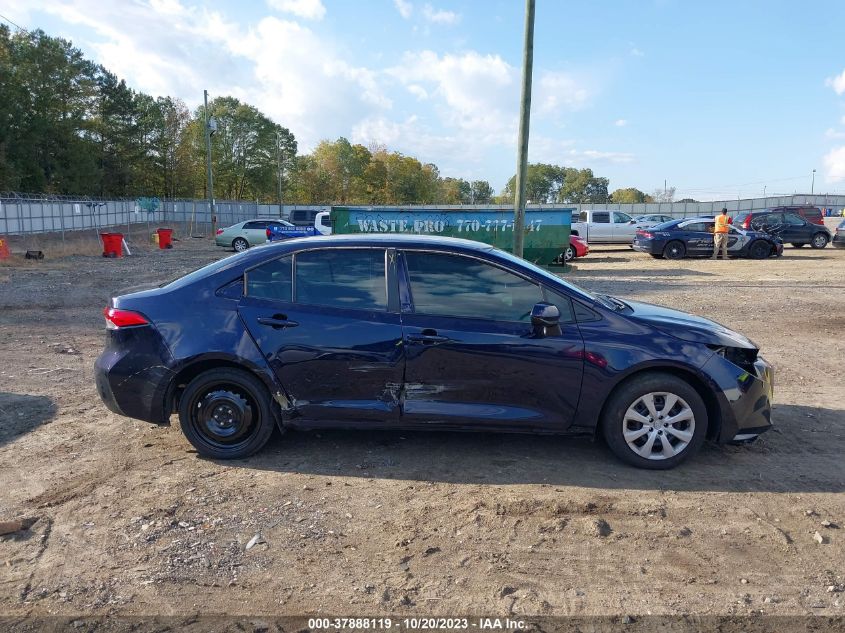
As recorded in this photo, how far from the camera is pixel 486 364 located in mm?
4418

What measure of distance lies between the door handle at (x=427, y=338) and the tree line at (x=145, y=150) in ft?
186

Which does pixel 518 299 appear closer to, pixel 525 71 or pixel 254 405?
pixel 254 405

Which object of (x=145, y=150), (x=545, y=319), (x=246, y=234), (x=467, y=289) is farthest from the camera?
(x=145, y=150)

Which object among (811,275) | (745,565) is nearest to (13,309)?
(745,565)

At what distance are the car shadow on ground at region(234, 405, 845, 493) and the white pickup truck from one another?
24273 mm

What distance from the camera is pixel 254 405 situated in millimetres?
4629

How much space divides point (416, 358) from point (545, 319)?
0.92 meters

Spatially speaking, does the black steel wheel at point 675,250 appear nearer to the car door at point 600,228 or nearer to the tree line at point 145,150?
the car door at point 600,228

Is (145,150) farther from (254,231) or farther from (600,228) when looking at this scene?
(600,228)

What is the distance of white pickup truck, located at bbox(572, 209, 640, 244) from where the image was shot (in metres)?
28.8

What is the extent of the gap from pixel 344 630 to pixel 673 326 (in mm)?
3031

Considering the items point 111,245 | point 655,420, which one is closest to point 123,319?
point 655,420

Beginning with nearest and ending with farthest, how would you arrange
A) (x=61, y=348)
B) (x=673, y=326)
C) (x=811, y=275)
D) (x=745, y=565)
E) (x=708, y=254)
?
(x=745, y=565)
(x=673, y=326)
(x=61, y=348)
(x=811, y=275)
(x=708, y=254)

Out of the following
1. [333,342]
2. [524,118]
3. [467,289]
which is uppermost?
[524,118]
